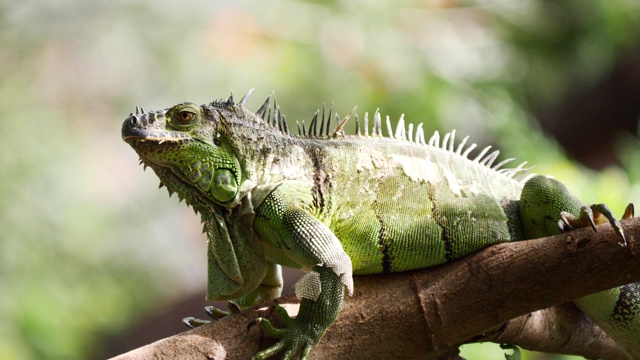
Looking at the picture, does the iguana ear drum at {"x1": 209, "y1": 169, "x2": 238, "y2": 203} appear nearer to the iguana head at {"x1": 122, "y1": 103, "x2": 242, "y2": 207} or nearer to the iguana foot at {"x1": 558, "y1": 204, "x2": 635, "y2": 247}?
the iguana head at {"x1": 122, "y1": 103, "x2": 242, "y2": 207}

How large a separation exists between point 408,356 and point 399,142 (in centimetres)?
116

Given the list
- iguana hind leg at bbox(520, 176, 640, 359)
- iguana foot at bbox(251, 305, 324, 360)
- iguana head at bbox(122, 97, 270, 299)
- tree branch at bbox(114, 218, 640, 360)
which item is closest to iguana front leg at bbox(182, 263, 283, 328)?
iguana head at bbox(122, 97, 270, 299)

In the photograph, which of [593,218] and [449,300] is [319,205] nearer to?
[449,300]

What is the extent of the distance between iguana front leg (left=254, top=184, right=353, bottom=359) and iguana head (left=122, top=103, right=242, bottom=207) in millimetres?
268

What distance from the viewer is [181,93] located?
9.32 metres

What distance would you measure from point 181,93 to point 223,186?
6.32 meters

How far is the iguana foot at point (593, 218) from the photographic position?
2.82m

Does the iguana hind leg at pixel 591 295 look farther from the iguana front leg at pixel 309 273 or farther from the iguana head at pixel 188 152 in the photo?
the iguana head at pixel 188 152

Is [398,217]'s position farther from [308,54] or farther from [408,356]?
[308,54]

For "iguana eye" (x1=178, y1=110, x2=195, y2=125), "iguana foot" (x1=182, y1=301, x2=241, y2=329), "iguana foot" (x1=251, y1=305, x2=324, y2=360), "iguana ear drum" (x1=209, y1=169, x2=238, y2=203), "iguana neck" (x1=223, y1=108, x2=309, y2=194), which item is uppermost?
"iguana eye" (x1=178, y1=110, x2=195, y2=125)

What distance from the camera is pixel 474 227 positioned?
3424 millimetres

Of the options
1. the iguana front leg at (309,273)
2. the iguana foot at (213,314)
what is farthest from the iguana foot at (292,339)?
the iguana foot at (213,314)

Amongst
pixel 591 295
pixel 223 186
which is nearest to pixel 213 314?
pixel 223 186

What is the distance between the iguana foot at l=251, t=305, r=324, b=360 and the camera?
293cm
